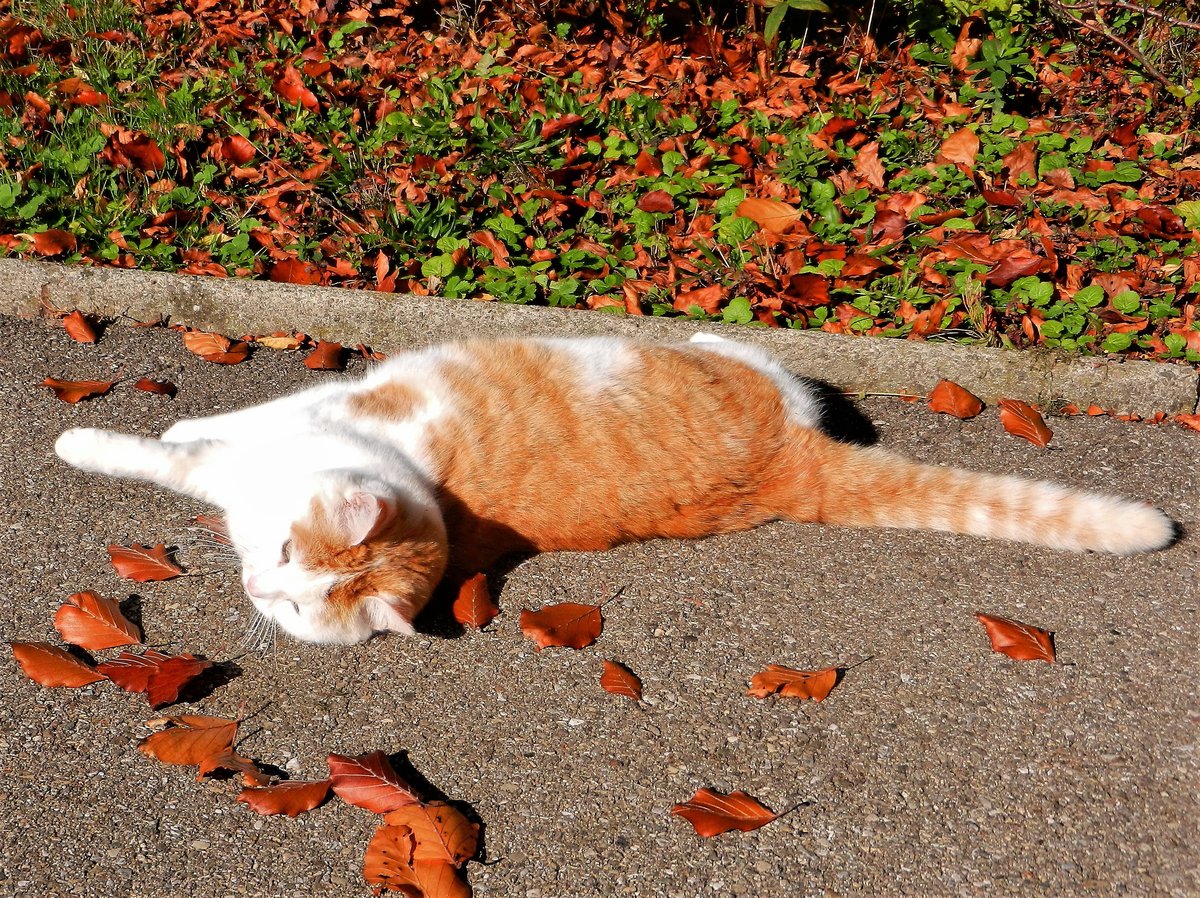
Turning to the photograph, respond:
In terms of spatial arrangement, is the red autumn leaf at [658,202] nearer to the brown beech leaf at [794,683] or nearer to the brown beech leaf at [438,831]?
the brown beech leaf at [794,683]

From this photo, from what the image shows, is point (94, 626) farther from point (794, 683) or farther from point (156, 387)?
point (794, 683)

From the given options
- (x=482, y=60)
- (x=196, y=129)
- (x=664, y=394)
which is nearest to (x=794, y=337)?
(x=664, y=394)

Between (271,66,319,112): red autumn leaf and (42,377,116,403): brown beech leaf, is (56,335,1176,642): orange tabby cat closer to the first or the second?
(42,377,116,403): brown beech leaf

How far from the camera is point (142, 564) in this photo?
2.90m

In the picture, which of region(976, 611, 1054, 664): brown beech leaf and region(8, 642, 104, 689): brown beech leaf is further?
region(976, 611, 1054, 664): brown beech leaf

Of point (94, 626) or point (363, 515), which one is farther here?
point (94, 626)

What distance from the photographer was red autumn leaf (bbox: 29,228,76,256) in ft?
13.8

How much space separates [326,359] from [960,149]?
3.17 metres

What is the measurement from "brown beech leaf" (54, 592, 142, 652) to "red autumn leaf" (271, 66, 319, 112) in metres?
3.21

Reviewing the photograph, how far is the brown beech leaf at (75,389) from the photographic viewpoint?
3646 mm

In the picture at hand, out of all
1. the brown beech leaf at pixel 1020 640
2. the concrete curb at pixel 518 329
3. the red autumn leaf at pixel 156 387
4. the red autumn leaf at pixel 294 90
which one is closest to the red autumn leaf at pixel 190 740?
the red autumn leaf at pixel 156 387

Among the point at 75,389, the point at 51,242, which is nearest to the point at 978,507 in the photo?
the point at 75,389

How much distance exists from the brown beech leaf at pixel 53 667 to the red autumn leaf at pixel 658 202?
9.91 ft

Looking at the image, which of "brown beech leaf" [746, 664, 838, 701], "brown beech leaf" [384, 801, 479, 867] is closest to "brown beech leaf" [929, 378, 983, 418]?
"brown beech leaf" [746, 664, 838, 701]
